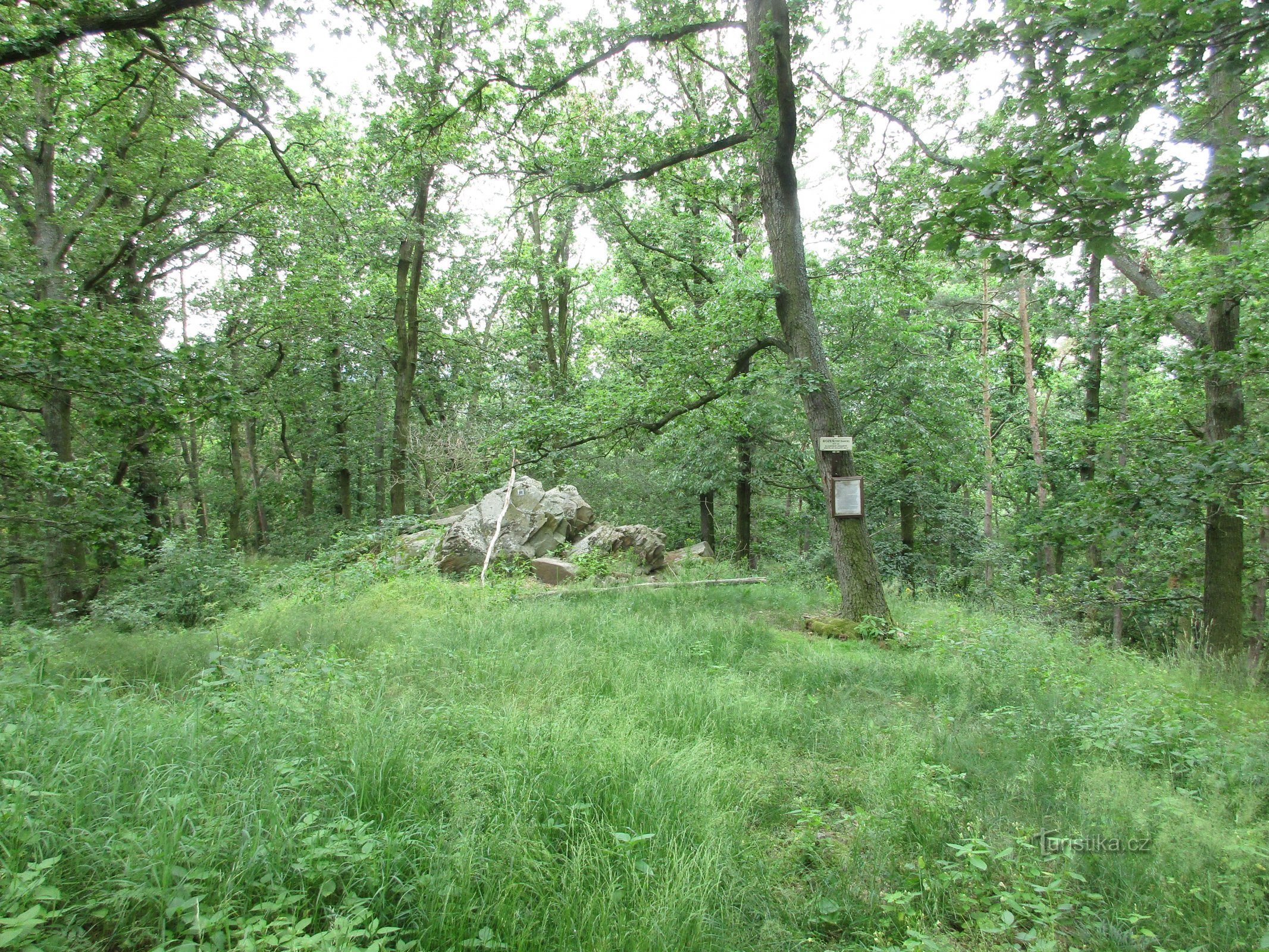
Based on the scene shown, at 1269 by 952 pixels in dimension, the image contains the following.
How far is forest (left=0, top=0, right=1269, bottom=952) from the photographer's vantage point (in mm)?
2428

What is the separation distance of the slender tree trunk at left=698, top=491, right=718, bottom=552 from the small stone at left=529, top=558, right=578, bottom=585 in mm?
6112

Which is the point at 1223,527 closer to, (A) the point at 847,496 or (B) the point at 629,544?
(A) the point at 847,496

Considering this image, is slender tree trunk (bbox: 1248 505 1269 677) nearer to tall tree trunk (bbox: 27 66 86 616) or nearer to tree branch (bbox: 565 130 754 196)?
tree branch (bbox: 565 130 754 196)

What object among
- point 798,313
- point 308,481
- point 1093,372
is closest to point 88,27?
point 798,313

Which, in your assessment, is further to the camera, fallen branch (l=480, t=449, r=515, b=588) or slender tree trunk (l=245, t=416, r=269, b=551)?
slender tree trunk (l=245, t=416, r=269, b=551)

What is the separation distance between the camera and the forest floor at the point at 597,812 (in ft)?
7.01

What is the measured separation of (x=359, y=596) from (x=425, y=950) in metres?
7.75

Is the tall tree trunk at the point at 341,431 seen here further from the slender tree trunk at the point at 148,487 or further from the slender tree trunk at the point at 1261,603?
the slender tree trunk at the point at 1261,603

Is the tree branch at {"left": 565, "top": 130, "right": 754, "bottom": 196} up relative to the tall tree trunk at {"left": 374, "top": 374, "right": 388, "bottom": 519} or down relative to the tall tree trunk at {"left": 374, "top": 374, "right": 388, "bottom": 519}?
up

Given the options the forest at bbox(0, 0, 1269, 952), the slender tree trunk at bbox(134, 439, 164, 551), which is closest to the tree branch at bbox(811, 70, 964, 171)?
the forest at bbox(0, 0, 1269, 952)

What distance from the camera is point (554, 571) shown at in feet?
38.3

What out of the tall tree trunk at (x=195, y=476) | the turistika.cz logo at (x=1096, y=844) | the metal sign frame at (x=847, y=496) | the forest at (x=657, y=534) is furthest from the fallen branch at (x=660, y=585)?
Answer: the tall tree trunk at (x=195, y=476)

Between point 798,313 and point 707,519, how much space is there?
32.4ft

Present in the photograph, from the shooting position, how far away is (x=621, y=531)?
46.2 ft
